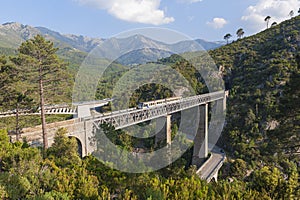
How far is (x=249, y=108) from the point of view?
34.2 m

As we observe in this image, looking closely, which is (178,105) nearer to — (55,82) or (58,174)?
(55,82)

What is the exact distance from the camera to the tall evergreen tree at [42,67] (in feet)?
36.0

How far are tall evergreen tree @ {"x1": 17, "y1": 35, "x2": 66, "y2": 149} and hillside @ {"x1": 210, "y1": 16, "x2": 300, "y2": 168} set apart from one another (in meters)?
11.1

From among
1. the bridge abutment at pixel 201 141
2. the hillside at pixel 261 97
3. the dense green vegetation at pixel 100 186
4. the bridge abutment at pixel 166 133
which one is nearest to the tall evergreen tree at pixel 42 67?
the dense green vegetation at pixel 100 186

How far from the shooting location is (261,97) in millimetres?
35062

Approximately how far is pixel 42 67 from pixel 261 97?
1303 inches

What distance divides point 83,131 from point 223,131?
2563cm

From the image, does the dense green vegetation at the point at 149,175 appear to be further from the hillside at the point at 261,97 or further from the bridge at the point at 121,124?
the bridge at the point at 121,124

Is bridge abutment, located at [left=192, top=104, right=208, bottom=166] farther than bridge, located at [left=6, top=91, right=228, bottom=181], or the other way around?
bridge abutment, located at [left=192, top=104, right=208, bottom=166]

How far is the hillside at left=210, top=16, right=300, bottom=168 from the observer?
9.89 m

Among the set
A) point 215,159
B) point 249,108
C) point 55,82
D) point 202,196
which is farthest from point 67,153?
point 249,108

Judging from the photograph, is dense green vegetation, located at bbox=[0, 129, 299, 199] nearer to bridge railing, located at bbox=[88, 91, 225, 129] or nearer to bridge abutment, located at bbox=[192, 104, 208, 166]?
bridge railing, located at bbox=[88, 91, 225, 129]

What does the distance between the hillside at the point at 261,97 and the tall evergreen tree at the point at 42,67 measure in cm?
1110

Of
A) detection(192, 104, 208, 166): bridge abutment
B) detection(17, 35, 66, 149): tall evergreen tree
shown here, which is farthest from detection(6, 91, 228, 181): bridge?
detection(17, 35, 66, 149): tall evergreen tree
